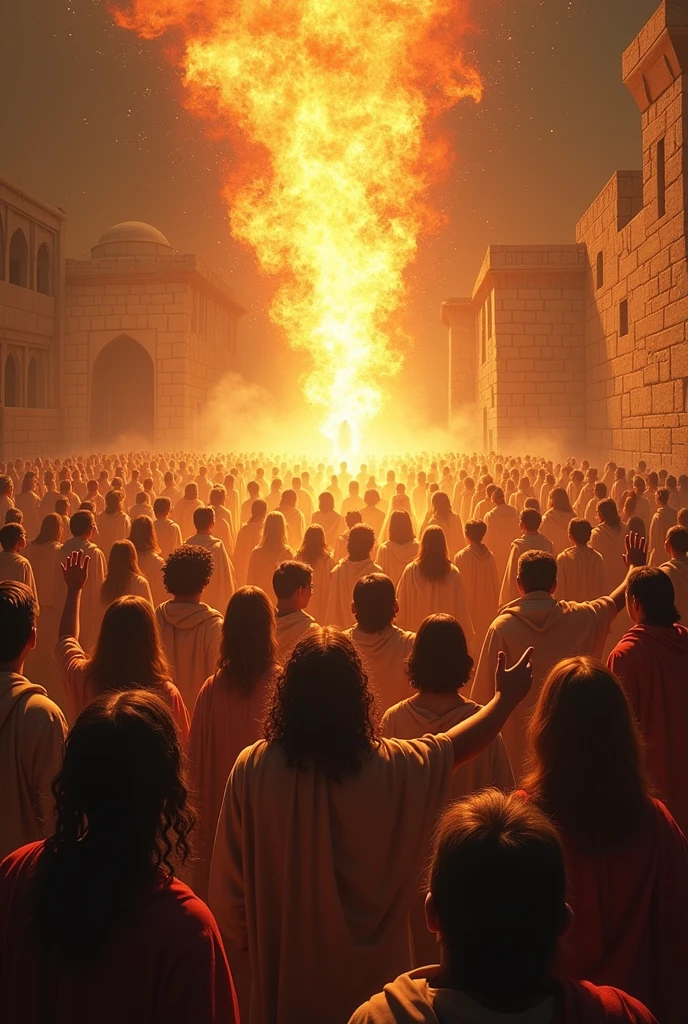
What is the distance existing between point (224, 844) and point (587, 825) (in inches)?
45.4

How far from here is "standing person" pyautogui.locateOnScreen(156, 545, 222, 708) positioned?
16.9 feet

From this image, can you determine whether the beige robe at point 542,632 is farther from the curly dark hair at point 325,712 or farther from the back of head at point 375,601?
the curly dark hair at point 325,712

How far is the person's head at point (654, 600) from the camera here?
4.53m

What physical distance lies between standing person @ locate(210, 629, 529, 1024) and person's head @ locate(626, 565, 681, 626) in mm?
2256

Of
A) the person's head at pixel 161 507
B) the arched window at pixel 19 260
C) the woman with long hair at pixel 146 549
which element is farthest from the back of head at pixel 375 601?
the arched window at pixel 19 260

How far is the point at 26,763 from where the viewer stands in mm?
3137

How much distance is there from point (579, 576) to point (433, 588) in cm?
173

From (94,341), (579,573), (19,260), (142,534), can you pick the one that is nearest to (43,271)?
(19,260)

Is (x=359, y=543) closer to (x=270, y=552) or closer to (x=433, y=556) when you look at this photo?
(x=433, y=556)

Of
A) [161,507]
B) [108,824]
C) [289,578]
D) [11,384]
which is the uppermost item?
[11,384]

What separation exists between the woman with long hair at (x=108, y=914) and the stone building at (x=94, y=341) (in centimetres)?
3399

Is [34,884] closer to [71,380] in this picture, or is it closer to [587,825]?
[587,825]

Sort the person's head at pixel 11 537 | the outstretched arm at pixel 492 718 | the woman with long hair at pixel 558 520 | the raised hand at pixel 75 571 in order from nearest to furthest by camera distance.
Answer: the outstretched arm at pixel 492 718 < the raised hand at pixel 75 571 < the person's head at pixel 11 537 < the woman with long hair at pixel 558 520

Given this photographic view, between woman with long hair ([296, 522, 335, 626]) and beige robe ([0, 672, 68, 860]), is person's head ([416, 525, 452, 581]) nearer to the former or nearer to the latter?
woman with long hair ([296, 522, 335, 626])
